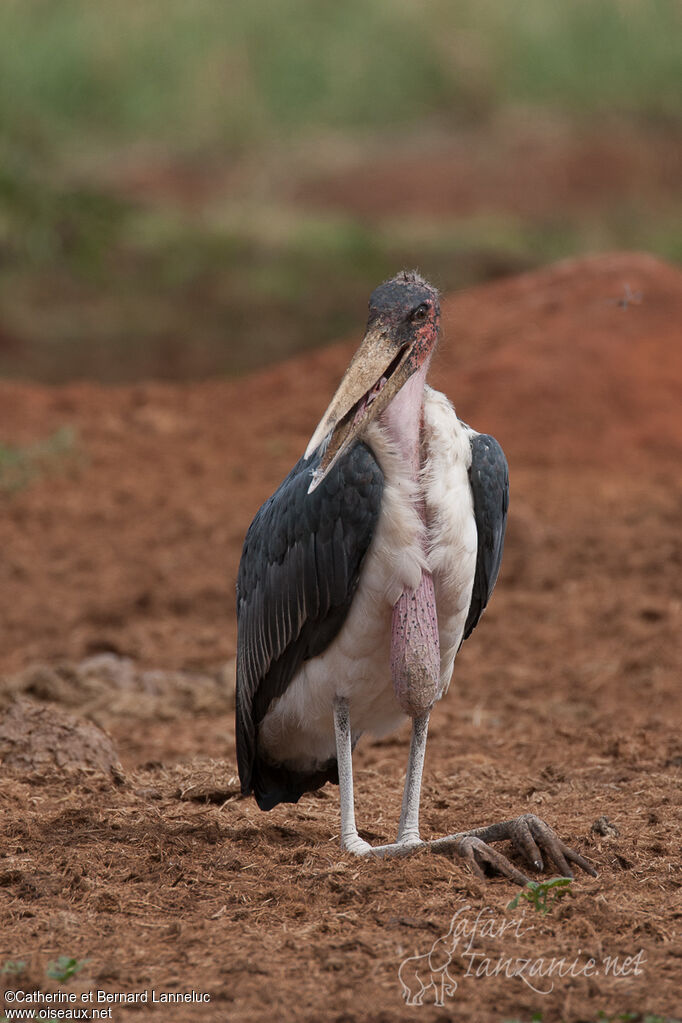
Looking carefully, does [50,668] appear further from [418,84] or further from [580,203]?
[418,84]

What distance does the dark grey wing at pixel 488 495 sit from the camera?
4.16 metres

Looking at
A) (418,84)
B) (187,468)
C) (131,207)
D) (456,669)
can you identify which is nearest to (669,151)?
(418,84)

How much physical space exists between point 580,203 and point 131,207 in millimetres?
7429

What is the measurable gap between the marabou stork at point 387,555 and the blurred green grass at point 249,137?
11901mm

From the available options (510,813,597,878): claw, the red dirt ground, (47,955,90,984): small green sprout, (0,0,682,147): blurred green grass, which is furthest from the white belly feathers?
(0,0,682,147): blurred green grass

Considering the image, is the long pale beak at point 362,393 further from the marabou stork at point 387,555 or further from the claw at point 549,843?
the claw at point 549,843

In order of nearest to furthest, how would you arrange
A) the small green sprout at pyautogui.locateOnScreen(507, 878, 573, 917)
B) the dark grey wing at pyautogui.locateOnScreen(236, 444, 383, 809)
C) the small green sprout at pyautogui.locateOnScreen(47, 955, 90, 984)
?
1. the small green sprout at pyautogui.locateOnScreen(47, 955, 90, 984)
2. the small green sprout at pyautogui.locateOnScreen(507, 878, 573, 917)
3. the dark grey wing at pyautogui.locateOnScreen(236, 444, 383, 809)

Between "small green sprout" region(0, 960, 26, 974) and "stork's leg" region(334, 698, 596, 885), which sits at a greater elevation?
"stork's leg" region(334, 698, 596, 885)

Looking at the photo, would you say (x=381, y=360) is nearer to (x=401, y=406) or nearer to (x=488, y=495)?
(x=401, y=406)

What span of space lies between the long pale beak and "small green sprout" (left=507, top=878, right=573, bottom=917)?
4.03ft

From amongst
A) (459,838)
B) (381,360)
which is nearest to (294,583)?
(381,360)

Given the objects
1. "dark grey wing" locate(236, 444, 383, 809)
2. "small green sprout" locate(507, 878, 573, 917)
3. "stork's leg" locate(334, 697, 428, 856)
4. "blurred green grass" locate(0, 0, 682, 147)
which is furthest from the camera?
"blurred green grass" locate(0, 0, 682, 147)

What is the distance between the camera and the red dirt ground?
11.4 feet

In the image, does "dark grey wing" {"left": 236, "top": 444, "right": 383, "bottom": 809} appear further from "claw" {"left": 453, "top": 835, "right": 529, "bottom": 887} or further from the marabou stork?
"claw" {"left": 453, "top": 835, "right": 529, "bottom": 887}
